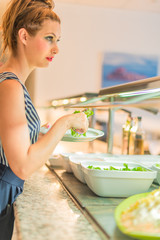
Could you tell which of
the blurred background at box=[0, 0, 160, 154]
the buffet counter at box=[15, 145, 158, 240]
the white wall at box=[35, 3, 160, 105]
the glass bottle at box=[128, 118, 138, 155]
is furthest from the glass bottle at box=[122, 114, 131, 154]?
the white wall at box=[35, 3, 160, 105]

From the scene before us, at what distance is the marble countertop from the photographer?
0.87 meters

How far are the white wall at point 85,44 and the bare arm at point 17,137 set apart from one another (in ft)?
13.5

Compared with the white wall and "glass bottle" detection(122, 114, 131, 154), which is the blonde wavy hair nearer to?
"glass bottle" detection(122, 114, 131, 154)

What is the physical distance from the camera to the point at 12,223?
132 cm

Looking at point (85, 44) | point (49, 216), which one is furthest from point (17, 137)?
point (85, 44)

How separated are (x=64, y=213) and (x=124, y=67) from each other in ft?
14.7

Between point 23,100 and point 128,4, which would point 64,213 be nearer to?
point 23,100

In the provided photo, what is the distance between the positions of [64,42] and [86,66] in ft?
1.76

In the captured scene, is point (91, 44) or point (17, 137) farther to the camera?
point (91, 44)

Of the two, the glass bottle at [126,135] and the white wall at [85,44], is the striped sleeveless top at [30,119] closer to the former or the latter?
the glass bottle at [126,135]

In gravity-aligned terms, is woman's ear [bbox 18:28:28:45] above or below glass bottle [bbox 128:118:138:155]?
above

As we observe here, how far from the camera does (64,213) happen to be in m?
1.07

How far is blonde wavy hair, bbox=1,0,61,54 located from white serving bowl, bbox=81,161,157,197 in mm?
581

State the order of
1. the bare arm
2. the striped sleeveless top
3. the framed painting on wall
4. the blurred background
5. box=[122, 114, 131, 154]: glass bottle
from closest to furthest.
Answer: the bare arm
the striped sleeveless top
box=[122, 114, 131, 154]: glass bottle
the blurred background
the framed painting on wall
